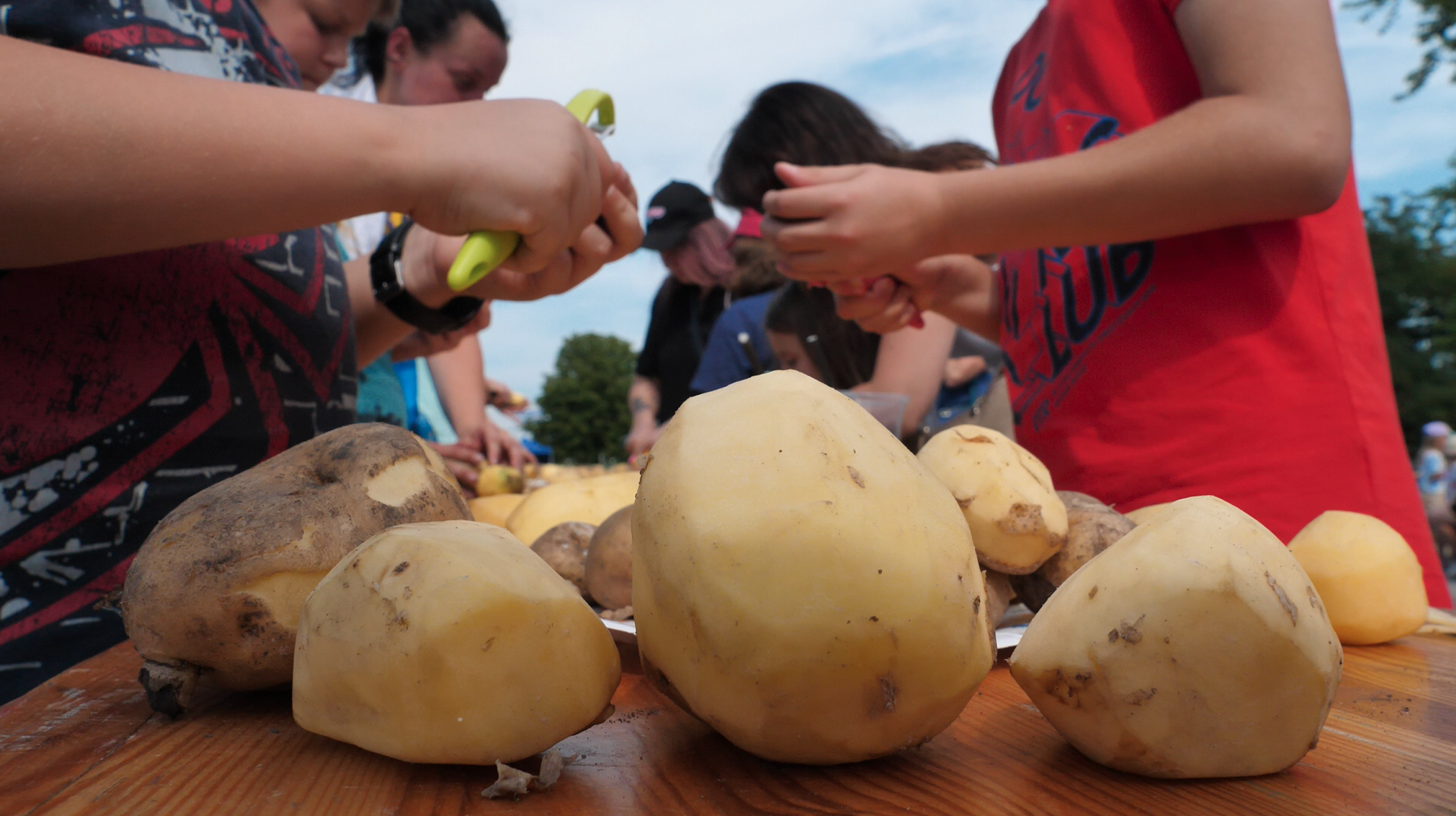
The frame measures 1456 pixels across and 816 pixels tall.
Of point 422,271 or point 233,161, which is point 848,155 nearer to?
point 422,271

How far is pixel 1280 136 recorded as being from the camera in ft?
3.75

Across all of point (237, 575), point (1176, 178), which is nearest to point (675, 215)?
point (1176, 178)

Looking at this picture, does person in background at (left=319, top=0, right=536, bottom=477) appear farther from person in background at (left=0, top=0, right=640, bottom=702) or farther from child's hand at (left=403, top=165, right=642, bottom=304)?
person in background at (left=0, top=0, right=640, bottom=702)

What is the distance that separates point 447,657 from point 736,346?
2.67m

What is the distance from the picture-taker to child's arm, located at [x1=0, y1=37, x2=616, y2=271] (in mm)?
734

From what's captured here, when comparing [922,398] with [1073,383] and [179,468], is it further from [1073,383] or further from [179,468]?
[179,468]

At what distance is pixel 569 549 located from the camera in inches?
41.7

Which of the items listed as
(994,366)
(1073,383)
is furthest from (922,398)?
(1073,383)

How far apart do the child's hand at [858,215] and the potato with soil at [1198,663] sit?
87 cm

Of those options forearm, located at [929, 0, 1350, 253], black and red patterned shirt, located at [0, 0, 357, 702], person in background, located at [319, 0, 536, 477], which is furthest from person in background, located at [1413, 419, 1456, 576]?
black and red patterned shirt, located at [0, 0, 357, 702]

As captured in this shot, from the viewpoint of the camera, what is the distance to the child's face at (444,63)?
2.56 m

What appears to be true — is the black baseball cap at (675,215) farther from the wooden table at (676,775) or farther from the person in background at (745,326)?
the wooden table at (676,775)

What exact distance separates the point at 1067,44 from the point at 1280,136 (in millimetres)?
459

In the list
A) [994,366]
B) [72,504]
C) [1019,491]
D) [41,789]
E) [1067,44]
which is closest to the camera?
[41,789]
